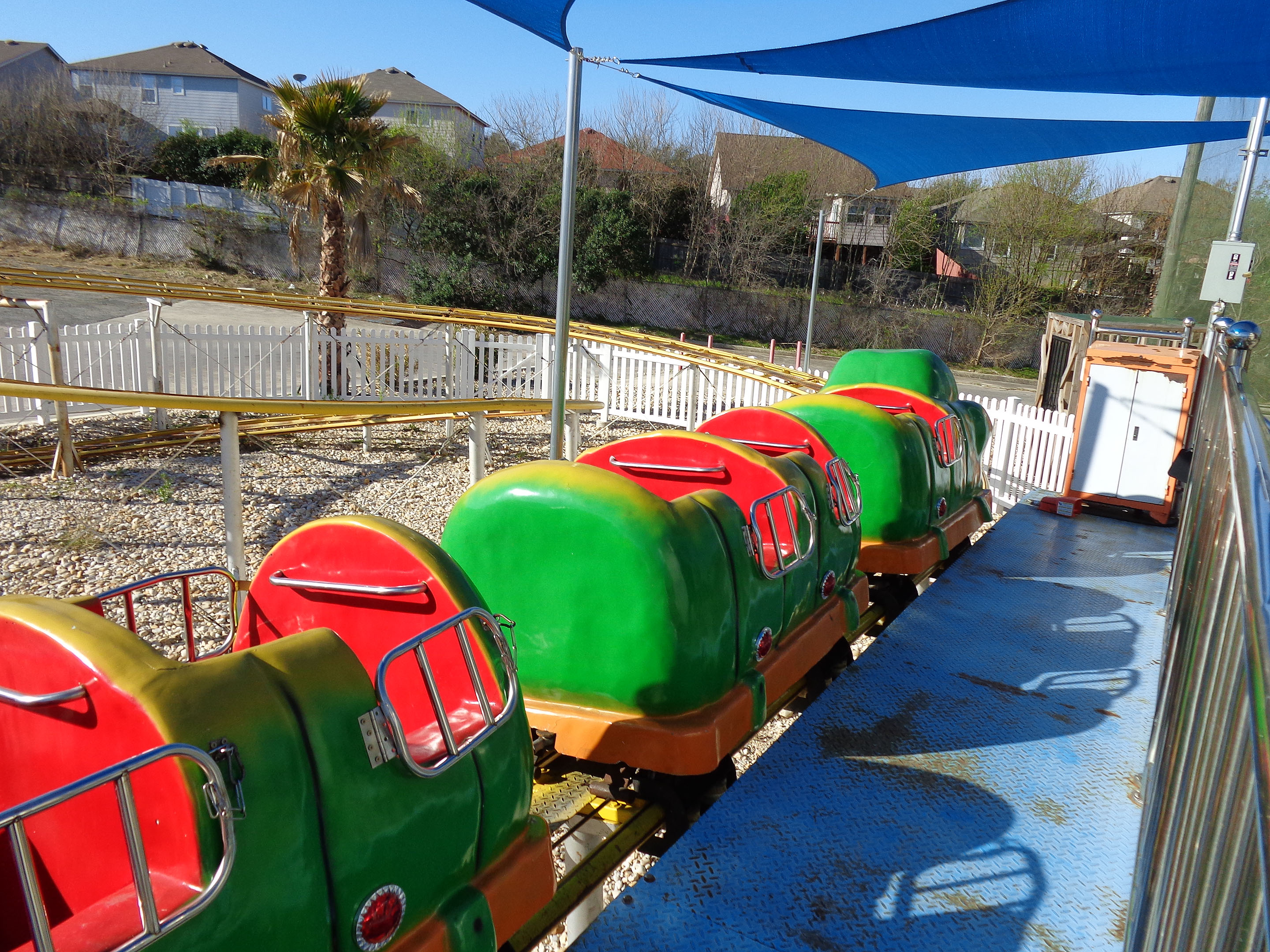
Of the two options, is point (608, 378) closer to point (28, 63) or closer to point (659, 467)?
point (659, 467)

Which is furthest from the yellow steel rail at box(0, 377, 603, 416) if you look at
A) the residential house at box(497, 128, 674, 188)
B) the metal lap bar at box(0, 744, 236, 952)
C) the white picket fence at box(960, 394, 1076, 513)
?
the residential house at box(497, 128, 674, 188)

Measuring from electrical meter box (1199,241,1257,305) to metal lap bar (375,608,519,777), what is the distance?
804 centimetres

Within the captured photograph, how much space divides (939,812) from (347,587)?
74.4 inches

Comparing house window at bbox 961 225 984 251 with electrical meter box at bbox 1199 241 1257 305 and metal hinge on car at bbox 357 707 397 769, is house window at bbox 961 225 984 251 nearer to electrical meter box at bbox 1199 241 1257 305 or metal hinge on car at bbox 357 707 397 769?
electrical meter box at bbox 1199 241 1257 305

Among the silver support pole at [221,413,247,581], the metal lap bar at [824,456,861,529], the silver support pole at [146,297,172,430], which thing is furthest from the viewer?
A: the silver support pole at [146,297,172,430]

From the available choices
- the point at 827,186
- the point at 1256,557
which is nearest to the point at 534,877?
the point at 1256,557

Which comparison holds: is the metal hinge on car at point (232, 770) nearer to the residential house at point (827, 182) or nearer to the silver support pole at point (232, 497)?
A: the silver support pole at point (232, 497)

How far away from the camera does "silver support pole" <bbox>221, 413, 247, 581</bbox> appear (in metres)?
5.09

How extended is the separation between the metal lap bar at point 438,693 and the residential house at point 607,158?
30.8 metres

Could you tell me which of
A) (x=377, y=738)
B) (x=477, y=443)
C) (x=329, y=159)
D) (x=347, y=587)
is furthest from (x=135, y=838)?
(x=329, y=159)

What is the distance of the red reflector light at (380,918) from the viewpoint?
69.6 inches

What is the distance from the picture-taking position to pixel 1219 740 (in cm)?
124

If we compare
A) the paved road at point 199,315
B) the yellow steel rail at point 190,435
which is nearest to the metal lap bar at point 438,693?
the yellow steel rail at point 190,435

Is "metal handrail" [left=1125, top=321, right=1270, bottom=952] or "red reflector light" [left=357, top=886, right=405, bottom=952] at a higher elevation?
"metal handrail" [left=1125, top=321, right=1270, bottom=952]
